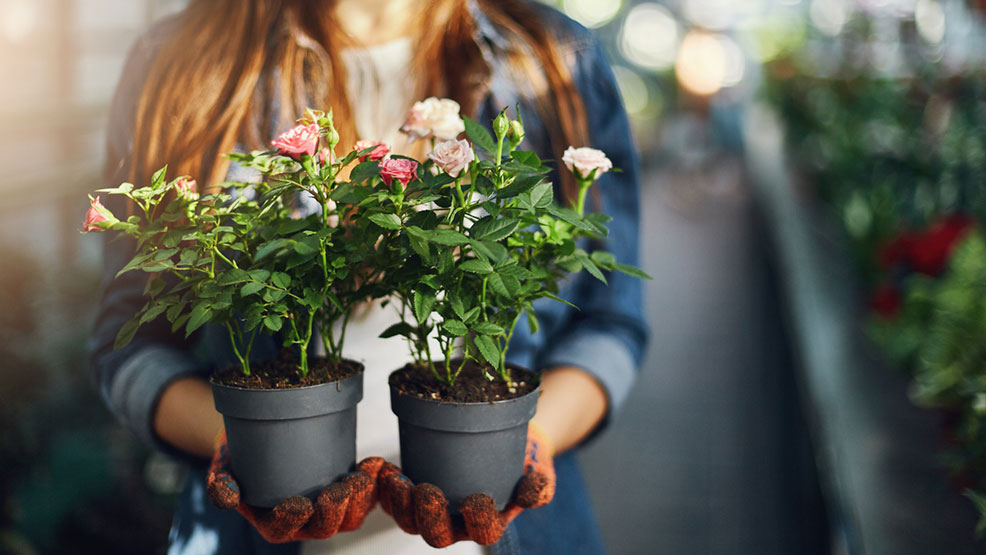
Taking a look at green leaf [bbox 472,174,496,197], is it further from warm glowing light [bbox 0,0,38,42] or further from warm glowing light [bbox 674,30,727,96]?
warm glowing light [bbox 674,30,727,96]

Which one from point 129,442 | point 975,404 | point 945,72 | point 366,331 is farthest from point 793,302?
point 366,331

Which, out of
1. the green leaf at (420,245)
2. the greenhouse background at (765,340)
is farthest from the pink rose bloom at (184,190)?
the greenhouse background at (765,340)

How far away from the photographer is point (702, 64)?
1096 centimetres

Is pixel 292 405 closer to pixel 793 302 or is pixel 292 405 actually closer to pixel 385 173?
pixel 385 173

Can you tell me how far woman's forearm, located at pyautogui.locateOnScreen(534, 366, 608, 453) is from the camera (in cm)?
108

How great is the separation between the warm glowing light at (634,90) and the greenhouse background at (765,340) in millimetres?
6342

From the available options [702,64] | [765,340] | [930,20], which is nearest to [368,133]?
[765,340]

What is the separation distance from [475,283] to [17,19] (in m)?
1.11

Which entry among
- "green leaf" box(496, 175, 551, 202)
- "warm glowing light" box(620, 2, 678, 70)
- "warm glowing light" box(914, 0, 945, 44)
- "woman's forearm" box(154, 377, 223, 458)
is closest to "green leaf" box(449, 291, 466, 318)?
"green leaf" box(496, 175, 551, 202)

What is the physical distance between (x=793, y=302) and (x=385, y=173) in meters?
3.32

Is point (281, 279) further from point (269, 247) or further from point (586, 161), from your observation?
point (586, 161)

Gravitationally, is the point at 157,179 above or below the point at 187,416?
above

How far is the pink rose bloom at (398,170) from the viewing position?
2.55 ft

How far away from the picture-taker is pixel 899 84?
14.8ft
